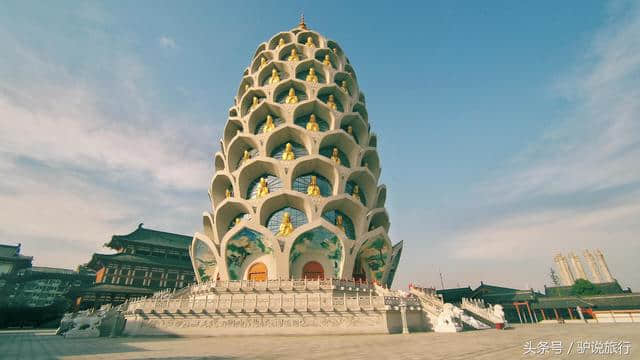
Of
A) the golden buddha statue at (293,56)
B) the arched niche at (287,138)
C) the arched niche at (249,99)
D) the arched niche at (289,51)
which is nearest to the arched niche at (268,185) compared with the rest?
the arched niche at (287,138)

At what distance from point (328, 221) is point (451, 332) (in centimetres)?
1244

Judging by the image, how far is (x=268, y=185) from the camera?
28.1 meters

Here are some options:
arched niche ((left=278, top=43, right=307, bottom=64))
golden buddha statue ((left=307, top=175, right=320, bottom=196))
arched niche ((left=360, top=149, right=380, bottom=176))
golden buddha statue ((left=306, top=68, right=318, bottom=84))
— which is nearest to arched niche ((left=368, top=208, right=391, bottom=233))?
arched niche ((left=360, top=149, right=380, bottom=176))

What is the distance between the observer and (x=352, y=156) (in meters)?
30.4

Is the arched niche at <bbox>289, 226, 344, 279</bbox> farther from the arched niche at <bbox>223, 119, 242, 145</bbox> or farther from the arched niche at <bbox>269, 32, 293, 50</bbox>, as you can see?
the arched niche at <bbox>269, 32, 293, 50</bbox>

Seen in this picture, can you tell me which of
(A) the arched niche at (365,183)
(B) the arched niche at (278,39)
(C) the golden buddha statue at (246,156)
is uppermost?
(B) the arched niche at (278,39)

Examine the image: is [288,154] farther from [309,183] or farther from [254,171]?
[254,171]

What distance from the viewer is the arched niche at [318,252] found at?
79.4 ft

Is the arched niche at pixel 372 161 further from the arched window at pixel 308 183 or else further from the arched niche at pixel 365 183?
the arched window at pixel 308 183

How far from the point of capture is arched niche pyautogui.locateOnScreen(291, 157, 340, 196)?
27.1 meters

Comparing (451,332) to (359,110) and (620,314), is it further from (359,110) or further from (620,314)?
(359,110)

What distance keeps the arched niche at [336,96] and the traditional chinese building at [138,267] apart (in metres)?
35.5

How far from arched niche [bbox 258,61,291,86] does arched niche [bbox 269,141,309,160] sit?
839 centimetres

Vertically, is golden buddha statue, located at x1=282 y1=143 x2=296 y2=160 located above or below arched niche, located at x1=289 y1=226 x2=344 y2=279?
above
